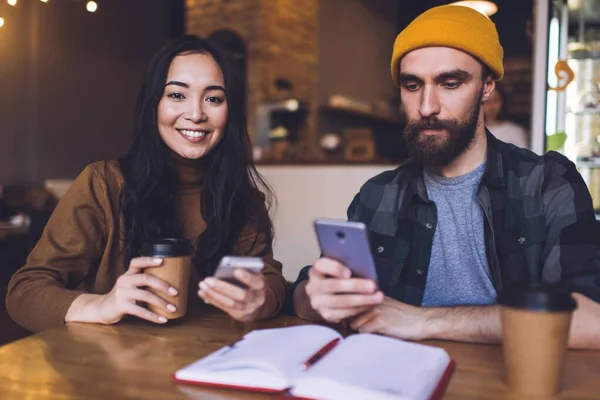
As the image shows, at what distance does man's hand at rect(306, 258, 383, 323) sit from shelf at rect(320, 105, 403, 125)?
4.95 meters

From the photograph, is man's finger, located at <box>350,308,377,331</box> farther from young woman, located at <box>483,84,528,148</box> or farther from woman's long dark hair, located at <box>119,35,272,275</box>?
young woman, located at <box>483,84,528,148</box>

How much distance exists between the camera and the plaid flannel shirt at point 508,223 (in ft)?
4.12

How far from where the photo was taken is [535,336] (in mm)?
760

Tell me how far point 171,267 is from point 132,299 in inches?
4.4

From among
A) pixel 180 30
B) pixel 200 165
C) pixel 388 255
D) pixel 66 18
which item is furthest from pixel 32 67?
pixel 388 255

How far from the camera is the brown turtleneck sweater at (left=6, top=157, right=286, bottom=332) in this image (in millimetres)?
1272

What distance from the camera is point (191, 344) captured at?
103 cm

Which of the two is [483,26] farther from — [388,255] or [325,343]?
[325,343]

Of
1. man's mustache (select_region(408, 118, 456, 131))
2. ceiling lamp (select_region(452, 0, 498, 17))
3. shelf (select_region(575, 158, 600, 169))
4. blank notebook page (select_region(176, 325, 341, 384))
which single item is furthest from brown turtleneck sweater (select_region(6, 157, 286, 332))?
ceiling lamp (select_region(452, 0, 498, 17))

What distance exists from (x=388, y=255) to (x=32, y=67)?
3.74m

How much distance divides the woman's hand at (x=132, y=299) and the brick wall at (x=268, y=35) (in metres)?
4.30

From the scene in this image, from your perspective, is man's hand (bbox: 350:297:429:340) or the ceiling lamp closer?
man's hand (bbox: 350:297:429:340)

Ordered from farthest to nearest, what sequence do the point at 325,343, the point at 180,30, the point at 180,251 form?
the point at 180,30, the point at 180,251, the point at 325,343

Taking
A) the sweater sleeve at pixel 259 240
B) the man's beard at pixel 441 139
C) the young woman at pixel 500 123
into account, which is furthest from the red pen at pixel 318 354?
the young woman at pixel 500 123
